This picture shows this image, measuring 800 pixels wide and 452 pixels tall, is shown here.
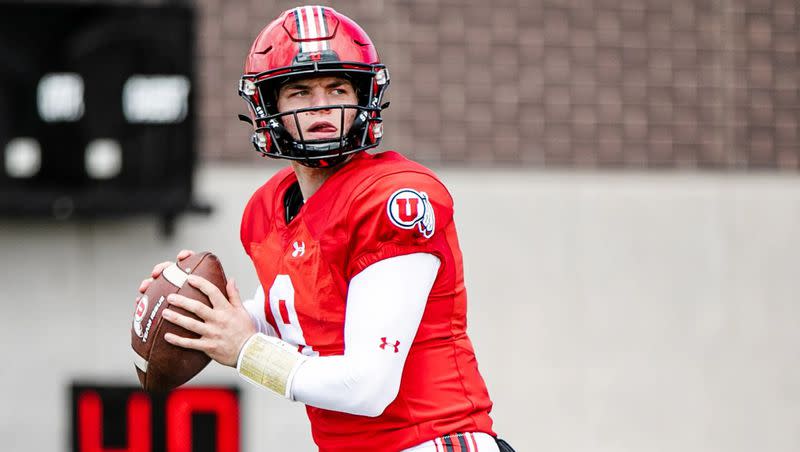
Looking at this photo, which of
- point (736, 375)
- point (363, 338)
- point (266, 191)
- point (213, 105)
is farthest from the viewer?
point (736, 375)

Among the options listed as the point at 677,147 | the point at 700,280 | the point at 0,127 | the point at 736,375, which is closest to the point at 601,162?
the point at 677,147

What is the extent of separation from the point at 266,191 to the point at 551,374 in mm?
3726

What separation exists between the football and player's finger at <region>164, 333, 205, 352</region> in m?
0.03

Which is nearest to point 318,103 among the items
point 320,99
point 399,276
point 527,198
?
point 320,99

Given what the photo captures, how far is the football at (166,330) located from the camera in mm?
2955

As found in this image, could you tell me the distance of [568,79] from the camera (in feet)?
21.8

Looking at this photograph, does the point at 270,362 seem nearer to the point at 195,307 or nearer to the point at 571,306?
the point at 195,307

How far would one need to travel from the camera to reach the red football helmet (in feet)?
9.48

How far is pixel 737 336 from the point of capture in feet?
22.2

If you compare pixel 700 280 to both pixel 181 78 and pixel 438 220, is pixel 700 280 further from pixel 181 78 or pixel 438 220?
pixel 438 220

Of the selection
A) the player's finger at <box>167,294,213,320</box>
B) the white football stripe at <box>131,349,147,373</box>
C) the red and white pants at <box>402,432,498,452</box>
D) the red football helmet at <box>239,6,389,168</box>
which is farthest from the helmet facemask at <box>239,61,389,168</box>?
the red and white pants at <box>402,432,498,452</box>

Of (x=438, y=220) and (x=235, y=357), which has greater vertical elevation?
(x=438, y=220)

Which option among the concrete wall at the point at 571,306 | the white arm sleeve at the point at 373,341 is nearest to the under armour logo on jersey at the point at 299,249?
the white arm sleeve at the point at 373,341

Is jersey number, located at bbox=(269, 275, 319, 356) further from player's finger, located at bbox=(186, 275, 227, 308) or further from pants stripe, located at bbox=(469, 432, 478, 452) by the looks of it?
pants stripe, located at bbox=(469, 432, 478, 452)
